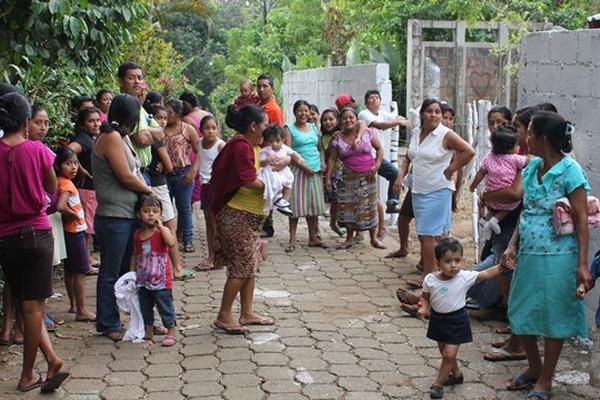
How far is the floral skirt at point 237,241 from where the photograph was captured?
619cm

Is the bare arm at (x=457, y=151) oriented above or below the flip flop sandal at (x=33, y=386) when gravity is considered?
above

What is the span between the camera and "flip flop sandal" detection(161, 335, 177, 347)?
5.98 m

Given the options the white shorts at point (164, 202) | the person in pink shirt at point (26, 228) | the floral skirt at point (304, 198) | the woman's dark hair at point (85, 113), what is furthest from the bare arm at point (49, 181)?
the floral skirt at point (304, 198)

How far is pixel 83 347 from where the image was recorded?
235 inches

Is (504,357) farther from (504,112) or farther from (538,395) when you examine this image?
(504,112)

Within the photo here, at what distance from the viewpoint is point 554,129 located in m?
4.70

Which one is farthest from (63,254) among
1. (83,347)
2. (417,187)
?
(417,187)

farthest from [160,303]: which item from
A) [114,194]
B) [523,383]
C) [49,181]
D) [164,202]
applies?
[523,383]

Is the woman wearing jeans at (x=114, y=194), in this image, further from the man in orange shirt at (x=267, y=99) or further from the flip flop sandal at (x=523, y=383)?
the man in orange shirt at (x=267, y=99)

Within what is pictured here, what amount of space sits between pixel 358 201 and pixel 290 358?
3.89 metres

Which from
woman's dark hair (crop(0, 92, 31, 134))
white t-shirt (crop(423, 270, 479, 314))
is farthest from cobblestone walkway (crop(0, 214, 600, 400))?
woman's dark hair (crop(0, 92, 31, 134))

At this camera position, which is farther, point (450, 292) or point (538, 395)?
point (450, 292)

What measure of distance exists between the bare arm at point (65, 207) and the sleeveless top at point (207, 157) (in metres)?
2.46

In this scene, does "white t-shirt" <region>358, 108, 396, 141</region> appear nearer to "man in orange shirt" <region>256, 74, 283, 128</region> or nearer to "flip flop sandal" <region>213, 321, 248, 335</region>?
"man in orange shirt" <region>256, 74, 283, 128</region>
